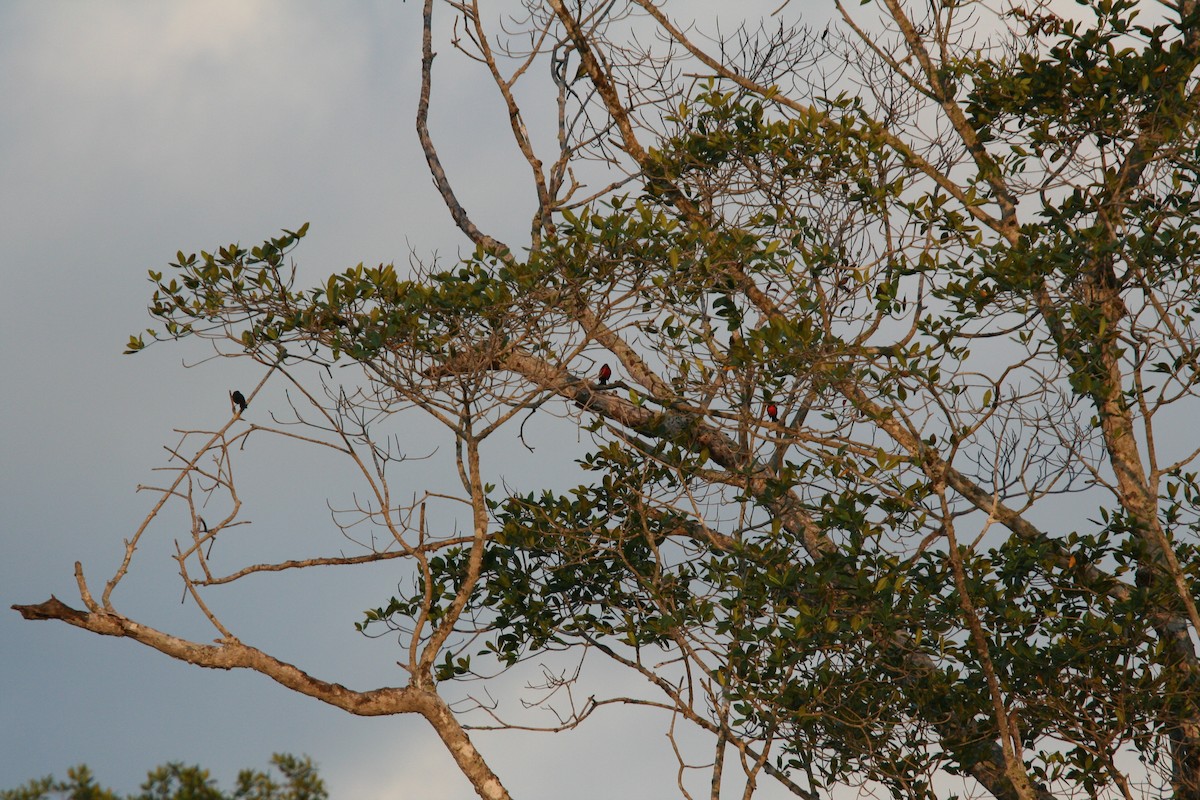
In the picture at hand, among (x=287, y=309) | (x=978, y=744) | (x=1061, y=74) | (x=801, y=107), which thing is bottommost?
(x=978, y=744)

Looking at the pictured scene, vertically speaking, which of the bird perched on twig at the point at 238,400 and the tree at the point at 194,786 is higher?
the bird perched on twig at the point at 238,400

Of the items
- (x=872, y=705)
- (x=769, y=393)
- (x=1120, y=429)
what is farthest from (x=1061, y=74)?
(x=872, y=705)

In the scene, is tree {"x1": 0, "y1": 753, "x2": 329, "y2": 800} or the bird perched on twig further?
the bird perched on twig

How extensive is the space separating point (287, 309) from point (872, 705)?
483 centimetres

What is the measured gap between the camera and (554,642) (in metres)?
9.13

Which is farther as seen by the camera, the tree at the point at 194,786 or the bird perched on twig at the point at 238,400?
the bird perched on twig at the point at 238,400

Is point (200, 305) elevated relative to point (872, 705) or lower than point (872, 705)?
elevated

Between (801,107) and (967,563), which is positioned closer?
(967,563)

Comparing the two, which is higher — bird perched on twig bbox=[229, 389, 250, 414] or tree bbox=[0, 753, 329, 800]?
bird perched on twig bbox=[229, 389, 250, 414]

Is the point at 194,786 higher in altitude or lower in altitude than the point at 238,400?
lower

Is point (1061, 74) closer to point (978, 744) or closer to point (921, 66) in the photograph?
point (921, 66)

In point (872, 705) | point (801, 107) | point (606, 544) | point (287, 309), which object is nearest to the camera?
point (287, 309)

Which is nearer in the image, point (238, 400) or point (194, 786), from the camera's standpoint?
point (194, 786)

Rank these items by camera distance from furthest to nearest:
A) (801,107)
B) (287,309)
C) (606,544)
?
(801,107), (606,544), (287,309)
